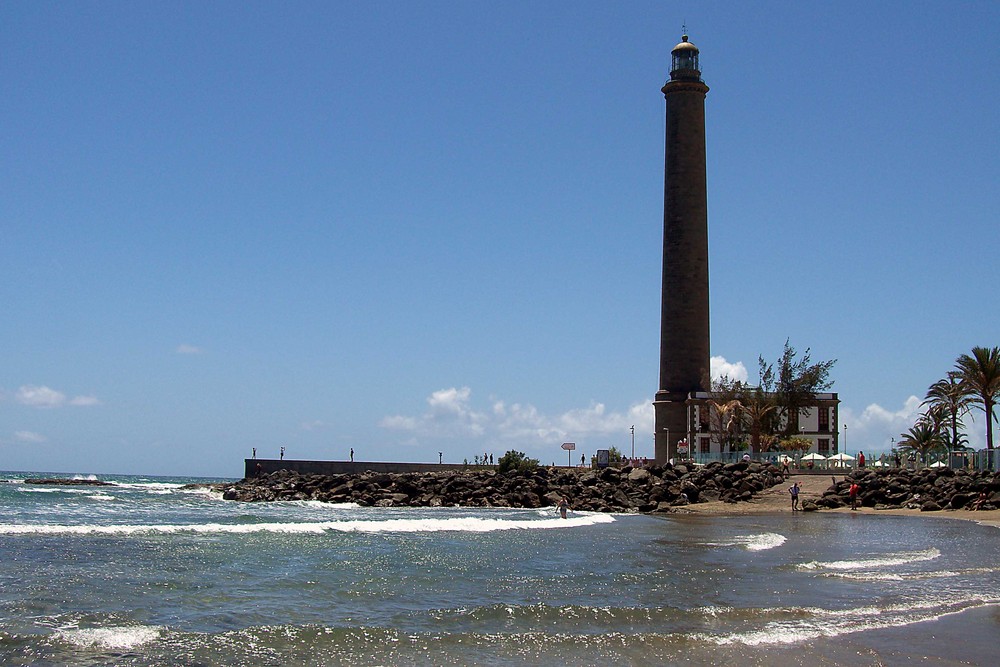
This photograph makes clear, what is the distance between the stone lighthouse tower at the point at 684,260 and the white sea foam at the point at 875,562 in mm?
37558

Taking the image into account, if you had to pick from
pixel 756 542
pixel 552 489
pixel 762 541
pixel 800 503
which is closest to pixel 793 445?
pixel 552 489

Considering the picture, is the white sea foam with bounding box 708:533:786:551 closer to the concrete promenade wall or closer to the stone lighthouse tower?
the stone lighthouse tower

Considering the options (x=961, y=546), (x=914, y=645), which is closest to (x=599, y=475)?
(x=961, y=546)

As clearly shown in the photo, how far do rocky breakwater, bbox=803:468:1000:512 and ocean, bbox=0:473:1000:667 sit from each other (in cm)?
836

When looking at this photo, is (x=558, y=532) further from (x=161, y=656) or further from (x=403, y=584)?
(x=161, y=656)

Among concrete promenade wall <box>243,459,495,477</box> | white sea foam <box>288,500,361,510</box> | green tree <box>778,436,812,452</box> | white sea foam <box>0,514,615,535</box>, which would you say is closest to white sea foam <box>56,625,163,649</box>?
white sea foam <box>0,514,615,535</box>

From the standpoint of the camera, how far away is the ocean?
10.5 metres

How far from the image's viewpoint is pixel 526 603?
13.6 metres

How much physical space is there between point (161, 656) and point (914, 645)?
26.6 feet

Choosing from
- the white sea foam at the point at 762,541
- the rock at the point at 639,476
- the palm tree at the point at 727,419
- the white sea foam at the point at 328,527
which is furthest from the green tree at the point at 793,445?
the white sea foam at the point at 762,541

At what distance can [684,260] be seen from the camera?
5722cm

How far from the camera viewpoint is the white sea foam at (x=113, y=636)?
1051 cm

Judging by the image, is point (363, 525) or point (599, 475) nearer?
point (363, 525)

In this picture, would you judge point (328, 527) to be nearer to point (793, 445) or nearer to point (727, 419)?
point (727, 419)
